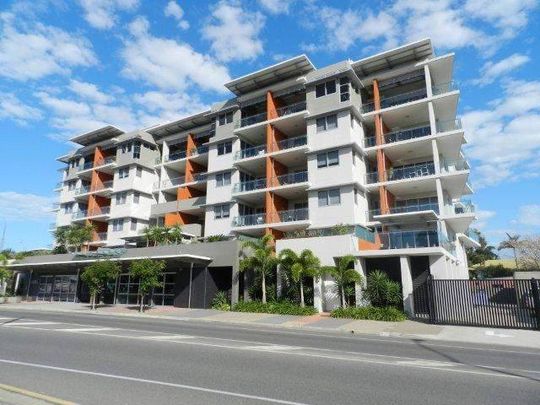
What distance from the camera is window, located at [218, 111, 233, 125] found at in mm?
42028

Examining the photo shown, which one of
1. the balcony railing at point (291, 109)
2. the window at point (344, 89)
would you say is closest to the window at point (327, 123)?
the window at point (344, 89)

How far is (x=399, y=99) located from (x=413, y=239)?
1583 cm

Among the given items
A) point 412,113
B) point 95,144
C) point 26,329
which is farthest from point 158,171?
point 26,329

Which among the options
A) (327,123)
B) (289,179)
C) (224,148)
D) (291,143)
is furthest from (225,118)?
(327,123)

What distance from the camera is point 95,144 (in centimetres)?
5484

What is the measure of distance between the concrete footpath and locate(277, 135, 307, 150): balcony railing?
17.5m

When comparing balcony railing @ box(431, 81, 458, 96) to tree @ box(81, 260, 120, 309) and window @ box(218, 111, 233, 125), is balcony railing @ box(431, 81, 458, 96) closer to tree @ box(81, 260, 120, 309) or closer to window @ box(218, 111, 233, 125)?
window @ box(218, 111, 233, 125)

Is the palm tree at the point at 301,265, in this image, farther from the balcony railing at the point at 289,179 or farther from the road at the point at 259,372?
the road at the point at 259,372

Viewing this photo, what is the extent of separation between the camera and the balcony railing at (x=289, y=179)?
36281 millimetres

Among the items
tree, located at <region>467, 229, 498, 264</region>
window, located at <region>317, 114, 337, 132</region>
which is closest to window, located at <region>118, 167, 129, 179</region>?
window, located at <region>317, 114, 337, 132</region>

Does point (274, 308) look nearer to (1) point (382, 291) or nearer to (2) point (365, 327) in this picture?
(1) point (382, 291)

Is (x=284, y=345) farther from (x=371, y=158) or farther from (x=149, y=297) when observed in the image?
(x=371, y=158)

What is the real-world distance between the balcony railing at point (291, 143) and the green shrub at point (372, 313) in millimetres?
18191

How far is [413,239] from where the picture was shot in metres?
25.8
